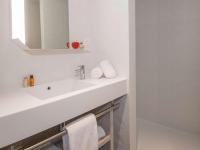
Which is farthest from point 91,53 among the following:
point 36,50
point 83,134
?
point 83,134

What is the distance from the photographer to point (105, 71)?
177cm

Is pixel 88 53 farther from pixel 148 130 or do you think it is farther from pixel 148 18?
pixel 148 130

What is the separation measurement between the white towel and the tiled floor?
3.49ft

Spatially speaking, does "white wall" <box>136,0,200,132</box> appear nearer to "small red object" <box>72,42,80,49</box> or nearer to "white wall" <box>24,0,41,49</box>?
"small red object" <box>72,42,80,49</box>

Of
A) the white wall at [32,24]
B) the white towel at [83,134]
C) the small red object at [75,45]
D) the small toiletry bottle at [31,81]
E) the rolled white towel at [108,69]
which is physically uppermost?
the white wall at [32,24]

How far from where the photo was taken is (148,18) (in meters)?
2.62

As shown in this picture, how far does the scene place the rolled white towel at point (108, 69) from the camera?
1742 millimetres

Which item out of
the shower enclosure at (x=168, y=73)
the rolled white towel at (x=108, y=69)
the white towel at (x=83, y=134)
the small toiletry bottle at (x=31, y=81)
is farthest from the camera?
the shower enclosure at (x=168, y=73)

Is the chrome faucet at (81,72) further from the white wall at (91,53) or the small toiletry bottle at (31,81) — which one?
the small toiletry bottle at (31,81)

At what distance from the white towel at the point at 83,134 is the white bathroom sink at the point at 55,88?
1.25ft

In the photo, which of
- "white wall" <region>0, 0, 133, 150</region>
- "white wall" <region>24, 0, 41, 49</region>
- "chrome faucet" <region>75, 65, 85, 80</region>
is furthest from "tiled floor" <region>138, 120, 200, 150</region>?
"white wall" <region>24, 0, 41, 49</region>

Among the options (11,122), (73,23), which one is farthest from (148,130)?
(11,122)

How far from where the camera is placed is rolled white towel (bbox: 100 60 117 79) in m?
1.74

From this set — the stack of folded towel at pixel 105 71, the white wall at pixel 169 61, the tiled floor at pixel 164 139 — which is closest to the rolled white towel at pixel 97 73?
the stack of folded towel at pixel 105 71
